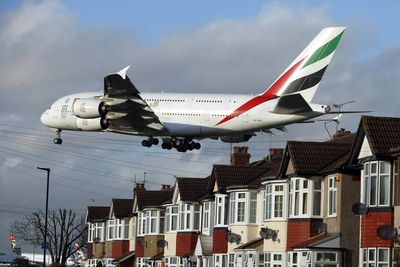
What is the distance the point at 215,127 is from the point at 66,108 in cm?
1055

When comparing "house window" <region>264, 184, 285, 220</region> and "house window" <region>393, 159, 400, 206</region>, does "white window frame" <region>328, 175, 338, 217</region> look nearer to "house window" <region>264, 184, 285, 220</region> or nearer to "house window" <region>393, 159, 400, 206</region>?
"house window" <region>264, 184, 285, 220</region>

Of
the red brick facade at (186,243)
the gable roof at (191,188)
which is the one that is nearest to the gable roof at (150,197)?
the gable roof at (191,188)

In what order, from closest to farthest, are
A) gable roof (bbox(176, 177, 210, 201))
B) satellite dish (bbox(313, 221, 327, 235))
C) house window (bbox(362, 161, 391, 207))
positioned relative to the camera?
house window (bbox(362, 161, 391, 207)) → satellite dish (bbox(313, 221, 327, 235)) → gable roof (bbox(176, 177, 210, 201))

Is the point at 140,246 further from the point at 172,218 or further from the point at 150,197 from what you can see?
the point at 172,218

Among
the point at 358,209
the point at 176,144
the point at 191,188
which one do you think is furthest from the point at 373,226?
the point at 191,188

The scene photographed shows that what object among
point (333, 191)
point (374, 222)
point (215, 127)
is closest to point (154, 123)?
point (215, 127)

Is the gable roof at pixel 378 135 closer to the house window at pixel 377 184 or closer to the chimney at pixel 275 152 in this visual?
the house window at pixel 377 184

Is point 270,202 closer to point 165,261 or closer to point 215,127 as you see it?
point 215,127

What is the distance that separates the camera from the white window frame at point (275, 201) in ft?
189

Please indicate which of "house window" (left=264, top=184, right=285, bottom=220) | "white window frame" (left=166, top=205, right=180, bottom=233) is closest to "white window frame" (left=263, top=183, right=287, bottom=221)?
"house window" (left=264, top=184, right=285, bottom=220)

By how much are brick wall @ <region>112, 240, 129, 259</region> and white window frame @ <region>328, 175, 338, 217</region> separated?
47.5 metres

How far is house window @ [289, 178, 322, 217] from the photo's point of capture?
5394cm

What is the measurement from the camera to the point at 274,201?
192ft

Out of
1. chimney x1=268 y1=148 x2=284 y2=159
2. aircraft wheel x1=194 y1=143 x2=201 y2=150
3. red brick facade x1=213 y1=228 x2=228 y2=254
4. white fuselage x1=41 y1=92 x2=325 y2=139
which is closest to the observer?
white fuselage x1=41 y1=92 x2=325 y2=139
